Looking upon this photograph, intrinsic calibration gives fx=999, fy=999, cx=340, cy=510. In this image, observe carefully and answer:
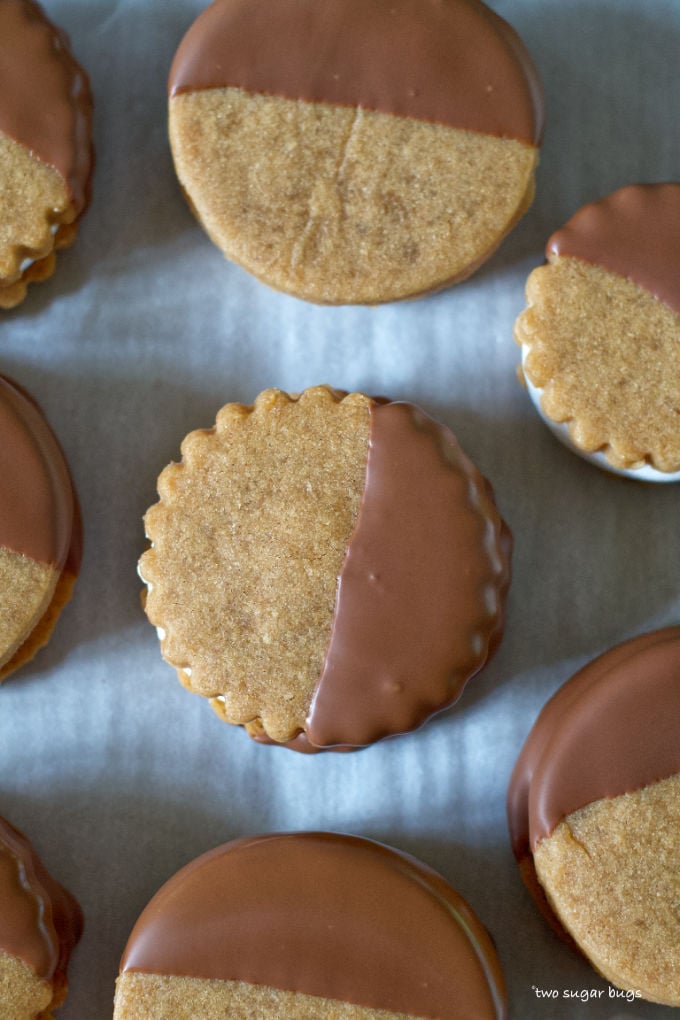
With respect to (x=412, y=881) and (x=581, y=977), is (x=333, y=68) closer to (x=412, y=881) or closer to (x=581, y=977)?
(x=412, y=881)

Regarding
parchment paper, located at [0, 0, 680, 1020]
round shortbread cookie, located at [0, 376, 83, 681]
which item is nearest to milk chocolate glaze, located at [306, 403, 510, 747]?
parchment paper, located at [0, 0, 680, 1020]

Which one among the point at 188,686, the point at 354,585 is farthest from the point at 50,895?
the point at 354,585

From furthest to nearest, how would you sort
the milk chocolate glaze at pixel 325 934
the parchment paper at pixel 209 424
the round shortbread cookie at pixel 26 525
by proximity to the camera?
1. the parchment paper at pixel 209 424
2. the round shortbread cookie at pixel 26 525
3. the milk chocolate glaze at pixel 325 934

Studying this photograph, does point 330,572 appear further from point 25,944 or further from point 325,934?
point 25,944

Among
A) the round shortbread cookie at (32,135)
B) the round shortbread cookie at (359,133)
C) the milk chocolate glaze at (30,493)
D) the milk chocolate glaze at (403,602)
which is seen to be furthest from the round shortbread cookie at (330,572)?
the round shortbread cookie at (32,135)

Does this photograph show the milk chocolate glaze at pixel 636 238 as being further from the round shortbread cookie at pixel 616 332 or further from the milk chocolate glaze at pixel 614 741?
the milk chocolate glaze at pixel 614 741

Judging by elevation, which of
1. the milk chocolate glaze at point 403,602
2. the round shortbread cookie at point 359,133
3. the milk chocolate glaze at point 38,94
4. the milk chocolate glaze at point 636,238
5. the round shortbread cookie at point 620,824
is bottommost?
the round shortbread cookie at point 620,824

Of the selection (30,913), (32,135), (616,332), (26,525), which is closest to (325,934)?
(30,913)

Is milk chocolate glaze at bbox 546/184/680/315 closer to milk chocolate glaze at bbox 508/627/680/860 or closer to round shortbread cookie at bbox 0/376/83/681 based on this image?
milk chocolate glaze at bbox 508/627/680/860
